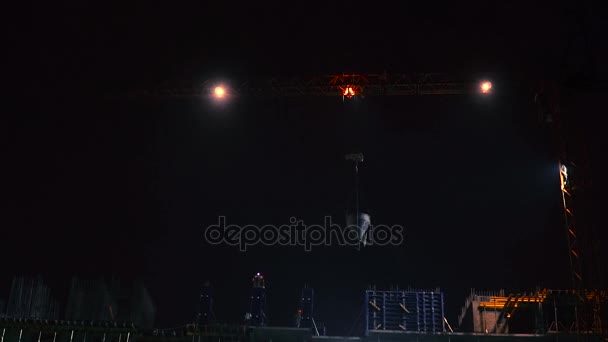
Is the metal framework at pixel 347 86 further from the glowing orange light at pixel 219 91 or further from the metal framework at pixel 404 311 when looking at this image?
the metal framework at pixel 404 311

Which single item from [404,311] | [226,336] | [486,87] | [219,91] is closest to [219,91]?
[219,91]

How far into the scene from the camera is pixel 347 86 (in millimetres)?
46250

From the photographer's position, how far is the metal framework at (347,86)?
149 ft

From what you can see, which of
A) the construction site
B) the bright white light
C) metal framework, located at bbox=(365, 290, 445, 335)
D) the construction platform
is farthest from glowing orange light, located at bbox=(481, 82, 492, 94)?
the bright white light

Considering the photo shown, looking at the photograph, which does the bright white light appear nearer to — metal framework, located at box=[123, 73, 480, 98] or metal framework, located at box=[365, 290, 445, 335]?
metal framework, located at box=[123, 73, 480, 98]

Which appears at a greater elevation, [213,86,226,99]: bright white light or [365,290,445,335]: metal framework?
[213,86,226,99]: bright white light

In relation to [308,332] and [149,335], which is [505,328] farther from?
[149,335]

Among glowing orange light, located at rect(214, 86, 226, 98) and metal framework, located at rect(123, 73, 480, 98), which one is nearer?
metal framework, located at rect(123, 73, 480, 98)

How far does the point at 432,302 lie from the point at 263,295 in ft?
37.3

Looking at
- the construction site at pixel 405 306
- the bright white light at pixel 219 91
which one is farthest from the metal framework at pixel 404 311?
the bright white light at pixel 219 91

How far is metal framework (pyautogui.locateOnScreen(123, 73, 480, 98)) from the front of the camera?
4544 cm

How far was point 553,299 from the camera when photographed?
144 feet

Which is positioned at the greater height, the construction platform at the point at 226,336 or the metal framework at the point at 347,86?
the metal framework at the point at 347,86

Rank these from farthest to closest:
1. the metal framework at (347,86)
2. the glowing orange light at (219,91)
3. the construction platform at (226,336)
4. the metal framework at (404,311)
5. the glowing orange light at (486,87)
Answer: the glowing orange light at (219,91) → the glowing orange light at (486,87) → the metal framework at (347,86) → the metal framework at (404,311) → the construction platform at (226,336)
